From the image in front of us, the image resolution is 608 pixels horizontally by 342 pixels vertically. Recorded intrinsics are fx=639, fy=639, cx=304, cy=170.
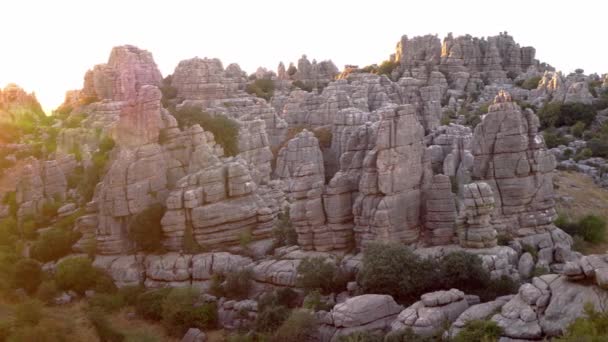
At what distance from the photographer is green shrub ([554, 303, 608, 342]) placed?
1861 centimetres

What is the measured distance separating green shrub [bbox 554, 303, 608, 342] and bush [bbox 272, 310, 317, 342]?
9.65 m

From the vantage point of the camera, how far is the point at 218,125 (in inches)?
1763

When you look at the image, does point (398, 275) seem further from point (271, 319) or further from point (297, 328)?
point (271, 319)

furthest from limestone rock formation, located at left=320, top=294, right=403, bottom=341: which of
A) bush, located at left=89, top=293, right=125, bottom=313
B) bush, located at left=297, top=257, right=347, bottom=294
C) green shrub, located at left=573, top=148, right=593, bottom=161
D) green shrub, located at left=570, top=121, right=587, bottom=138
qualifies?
green shrub, located at left=570, top=121, right=587, bottom=138

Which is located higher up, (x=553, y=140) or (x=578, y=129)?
(x=578, y=129)

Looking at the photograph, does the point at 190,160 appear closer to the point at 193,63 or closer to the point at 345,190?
the point at 345,190

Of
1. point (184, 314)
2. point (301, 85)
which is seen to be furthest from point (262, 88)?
point (184, 314)

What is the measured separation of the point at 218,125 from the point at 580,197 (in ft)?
79.8

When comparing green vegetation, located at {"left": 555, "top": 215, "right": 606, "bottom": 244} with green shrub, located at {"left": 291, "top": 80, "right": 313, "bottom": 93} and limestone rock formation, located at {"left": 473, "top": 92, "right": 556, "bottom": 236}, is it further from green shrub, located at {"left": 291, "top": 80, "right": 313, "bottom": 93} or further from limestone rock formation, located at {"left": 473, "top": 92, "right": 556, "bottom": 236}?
green shrub, located at {"left": 291, "top": 80, "right": 313, "bottom": 93}

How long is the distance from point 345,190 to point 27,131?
43136 mm

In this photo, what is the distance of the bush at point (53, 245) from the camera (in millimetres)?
37594

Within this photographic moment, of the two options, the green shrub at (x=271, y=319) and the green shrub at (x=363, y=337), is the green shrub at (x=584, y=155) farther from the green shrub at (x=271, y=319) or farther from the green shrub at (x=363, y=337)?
the green shrub at (x=363, y=337)

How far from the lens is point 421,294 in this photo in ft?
87.4

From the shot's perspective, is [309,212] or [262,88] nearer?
[309,212]
